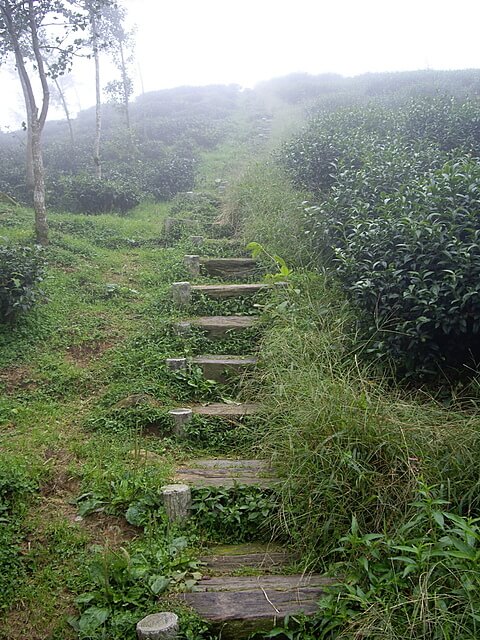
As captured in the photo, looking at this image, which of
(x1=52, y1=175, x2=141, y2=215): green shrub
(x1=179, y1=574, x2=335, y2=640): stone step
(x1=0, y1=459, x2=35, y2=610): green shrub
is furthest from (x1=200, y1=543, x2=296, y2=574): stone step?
(x1=52, y1=175, x2=141, y2=215): green shrub

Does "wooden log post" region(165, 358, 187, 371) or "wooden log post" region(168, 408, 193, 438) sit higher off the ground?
"wooden log post" region(165, 358, 187, 371)

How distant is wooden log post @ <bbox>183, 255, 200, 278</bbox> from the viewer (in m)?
6.71

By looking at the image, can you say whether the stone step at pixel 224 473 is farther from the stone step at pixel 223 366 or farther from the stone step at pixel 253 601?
the stone step at pixel 223 366

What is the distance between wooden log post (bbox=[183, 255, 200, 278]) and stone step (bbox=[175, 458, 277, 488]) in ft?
11.0

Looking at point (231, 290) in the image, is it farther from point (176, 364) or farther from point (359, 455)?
point (359, 455)

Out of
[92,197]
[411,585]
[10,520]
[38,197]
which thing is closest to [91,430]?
[10,520]

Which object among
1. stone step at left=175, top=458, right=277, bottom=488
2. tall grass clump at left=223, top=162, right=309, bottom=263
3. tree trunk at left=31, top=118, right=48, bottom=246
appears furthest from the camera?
tree trunk at left=31, top=118, right=48, bottom=246

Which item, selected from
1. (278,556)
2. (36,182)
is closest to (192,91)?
(36,182)

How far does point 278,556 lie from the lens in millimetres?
2896

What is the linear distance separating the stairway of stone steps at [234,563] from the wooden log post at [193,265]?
2007 mm

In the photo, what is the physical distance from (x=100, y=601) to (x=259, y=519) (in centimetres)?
95

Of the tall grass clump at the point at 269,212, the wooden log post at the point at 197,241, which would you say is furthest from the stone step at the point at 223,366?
the wooden log post at the point at 197,241

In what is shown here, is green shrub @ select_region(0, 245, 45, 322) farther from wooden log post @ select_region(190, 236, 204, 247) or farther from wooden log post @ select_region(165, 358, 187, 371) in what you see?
wooden log post @ select_region(190, 236, 204, 247)

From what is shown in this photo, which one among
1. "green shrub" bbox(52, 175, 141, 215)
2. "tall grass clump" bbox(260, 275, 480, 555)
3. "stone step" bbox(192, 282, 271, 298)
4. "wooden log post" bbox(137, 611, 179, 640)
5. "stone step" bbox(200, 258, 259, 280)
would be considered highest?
"green shrub" bbox(52, 175, 141, 215)
